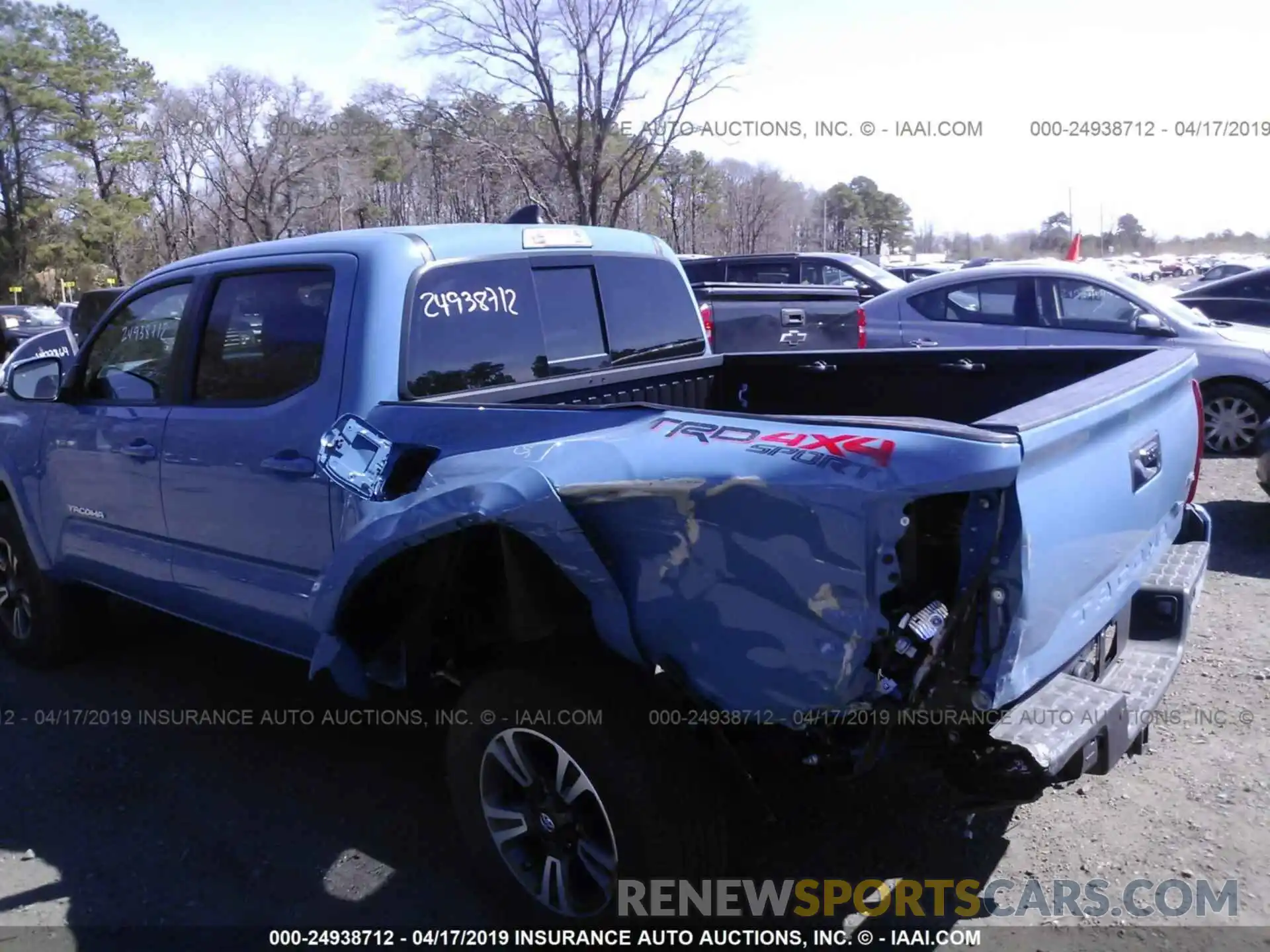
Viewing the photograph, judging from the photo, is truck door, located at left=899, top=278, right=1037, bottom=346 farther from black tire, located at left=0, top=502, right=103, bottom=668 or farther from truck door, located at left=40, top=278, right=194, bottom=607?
black tire, located at left=0, top=502, right=103, bottom=668

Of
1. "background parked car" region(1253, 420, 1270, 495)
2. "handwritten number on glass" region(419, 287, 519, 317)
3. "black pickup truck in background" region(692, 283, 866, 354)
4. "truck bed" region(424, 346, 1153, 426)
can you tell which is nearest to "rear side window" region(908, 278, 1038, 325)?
"black pickup truck in background" region(692, 283, 866, 354)

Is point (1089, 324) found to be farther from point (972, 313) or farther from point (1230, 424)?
point (1230, 424)

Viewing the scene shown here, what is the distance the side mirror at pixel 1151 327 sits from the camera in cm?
899

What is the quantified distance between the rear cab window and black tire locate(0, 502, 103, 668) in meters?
2.66

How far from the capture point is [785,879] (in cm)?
338

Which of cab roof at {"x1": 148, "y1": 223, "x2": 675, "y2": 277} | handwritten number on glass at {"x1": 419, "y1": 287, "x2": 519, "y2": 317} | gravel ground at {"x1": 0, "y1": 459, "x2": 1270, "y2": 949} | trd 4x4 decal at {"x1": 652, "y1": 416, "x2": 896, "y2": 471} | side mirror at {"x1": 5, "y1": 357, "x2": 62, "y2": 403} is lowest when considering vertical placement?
gravel ground at {"x1": 0, "y1": 459, "x2": 1270, "y2": 949}

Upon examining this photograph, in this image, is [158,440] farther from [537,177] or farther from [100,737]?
[537,177]

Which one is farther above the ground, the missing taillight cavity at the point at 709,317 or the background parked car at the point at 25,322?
the missing taillight cavity at the point at 709,317

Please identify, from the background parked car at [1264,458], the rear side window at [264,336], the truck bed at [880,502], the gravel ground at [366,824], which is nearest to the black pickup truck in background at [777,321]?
the background parked car at [1264,458]

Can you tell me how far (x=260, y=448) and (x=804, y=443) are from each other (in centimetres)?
214

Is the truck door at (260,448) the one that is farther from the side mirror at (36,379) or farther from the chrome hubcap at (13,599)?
the chrome hubcap at (13,599)

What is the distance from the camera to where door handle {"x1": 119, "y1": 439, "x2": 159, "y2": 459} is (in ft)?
14.0

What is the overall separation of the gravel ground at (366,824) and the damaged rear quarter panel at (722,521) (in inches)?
25.8

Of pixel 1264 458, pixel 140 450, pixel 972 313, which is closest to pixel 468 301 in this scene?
pixel 140 450
